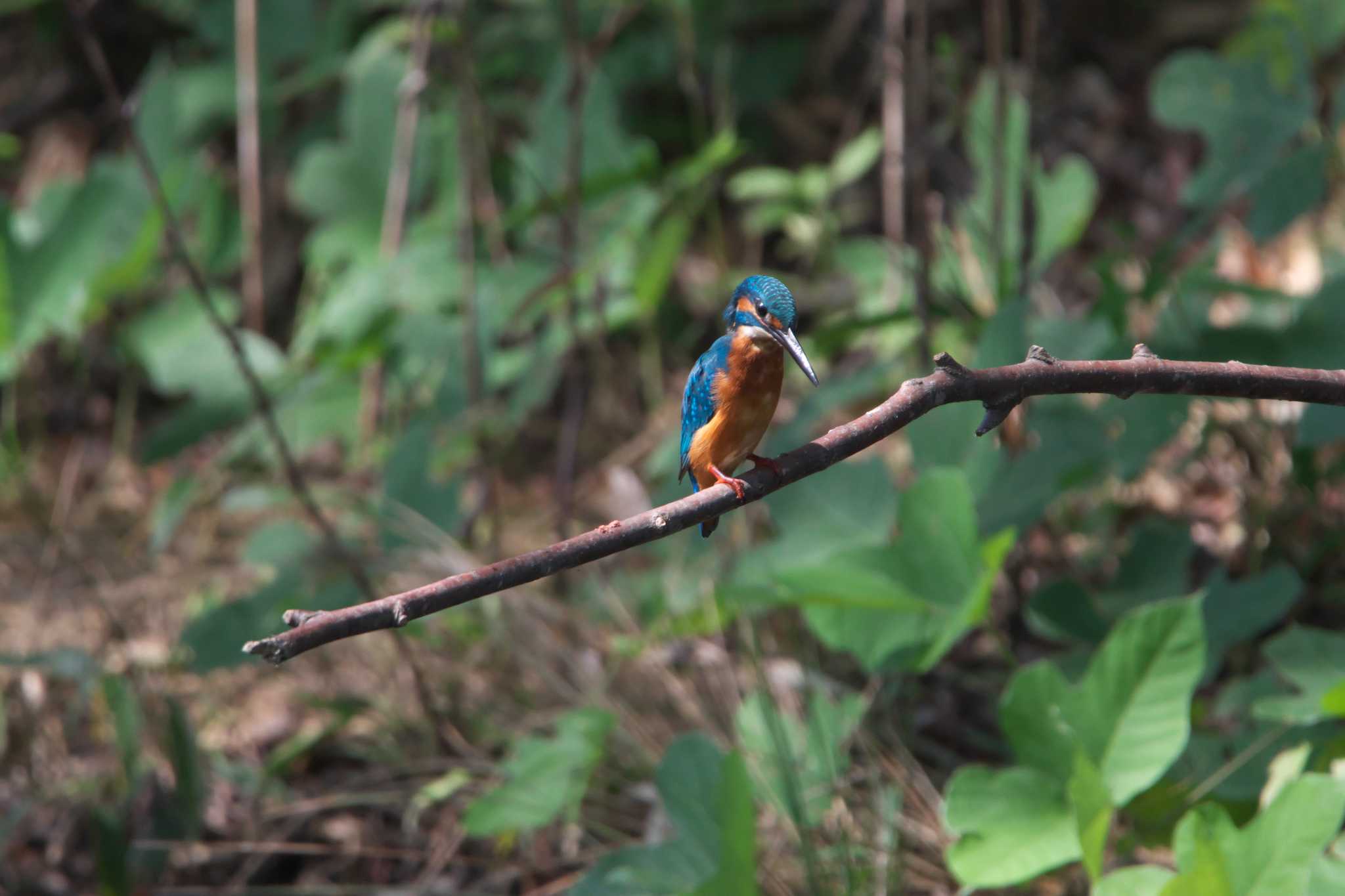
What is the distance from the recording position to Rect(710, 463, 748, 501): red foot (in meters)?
1.62

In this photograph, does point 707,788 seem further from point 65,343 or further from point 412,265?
point 65,343

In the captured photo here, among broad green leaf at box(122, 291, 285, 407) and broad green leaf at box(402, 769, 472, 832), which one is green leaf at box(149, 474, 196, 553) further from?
broad green leaf at box(402, 769, 472, 832)

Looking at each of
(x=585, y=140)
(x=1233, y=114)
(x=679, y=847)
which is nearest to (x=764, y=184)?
(x=585, y=140)

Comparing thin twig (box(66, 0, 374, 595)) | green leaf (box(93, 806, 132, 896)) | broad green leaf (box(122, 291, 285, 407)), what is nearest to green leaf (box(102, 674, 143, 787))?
green leaf (box(93, 806, 132, 896))

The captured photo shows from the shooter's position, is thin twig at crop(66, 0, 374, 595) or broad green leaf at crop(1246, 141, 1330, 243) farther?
broad green leaf at crop(1246, 141, 1330, 243)

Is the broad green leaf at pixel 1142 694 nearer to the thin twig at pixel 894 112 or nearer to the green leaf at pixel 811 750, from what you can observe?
the green leaf at pixel 811 750

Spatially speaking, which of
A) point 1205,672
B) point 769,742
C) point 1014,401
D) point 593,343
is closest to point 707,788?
point 769,742

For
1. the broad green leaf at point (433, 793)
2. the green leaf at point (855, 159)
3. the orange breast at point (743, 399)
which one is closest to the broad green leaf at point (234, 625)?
the broad green leaf at point (433, 793)

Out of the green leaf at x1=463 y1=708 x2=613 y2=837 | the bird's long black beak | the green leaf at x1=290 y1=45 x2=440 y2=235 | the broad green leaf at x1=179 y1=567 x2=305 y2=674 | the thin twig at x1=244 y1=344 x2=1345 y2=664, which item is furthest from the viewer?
the green leaf at x1=290 y1=45 x2=440 y2=235

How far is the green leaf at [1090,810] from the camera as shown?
2.08 metres

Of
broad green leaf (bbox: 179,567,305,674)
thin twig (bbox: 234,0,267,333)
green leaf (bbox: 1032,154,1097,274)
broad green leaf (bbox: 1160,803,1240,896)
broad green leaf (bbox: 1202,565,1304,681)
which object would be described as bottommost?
broad green leaf (bbox: 1160,803,1240,896)

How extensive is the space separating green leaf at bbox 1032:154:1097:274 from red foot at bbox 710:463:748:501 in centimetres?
181

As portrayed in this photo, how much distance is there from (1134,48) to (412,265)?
11.5 feet

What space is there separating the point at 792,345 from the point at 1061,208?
2.15 metres
